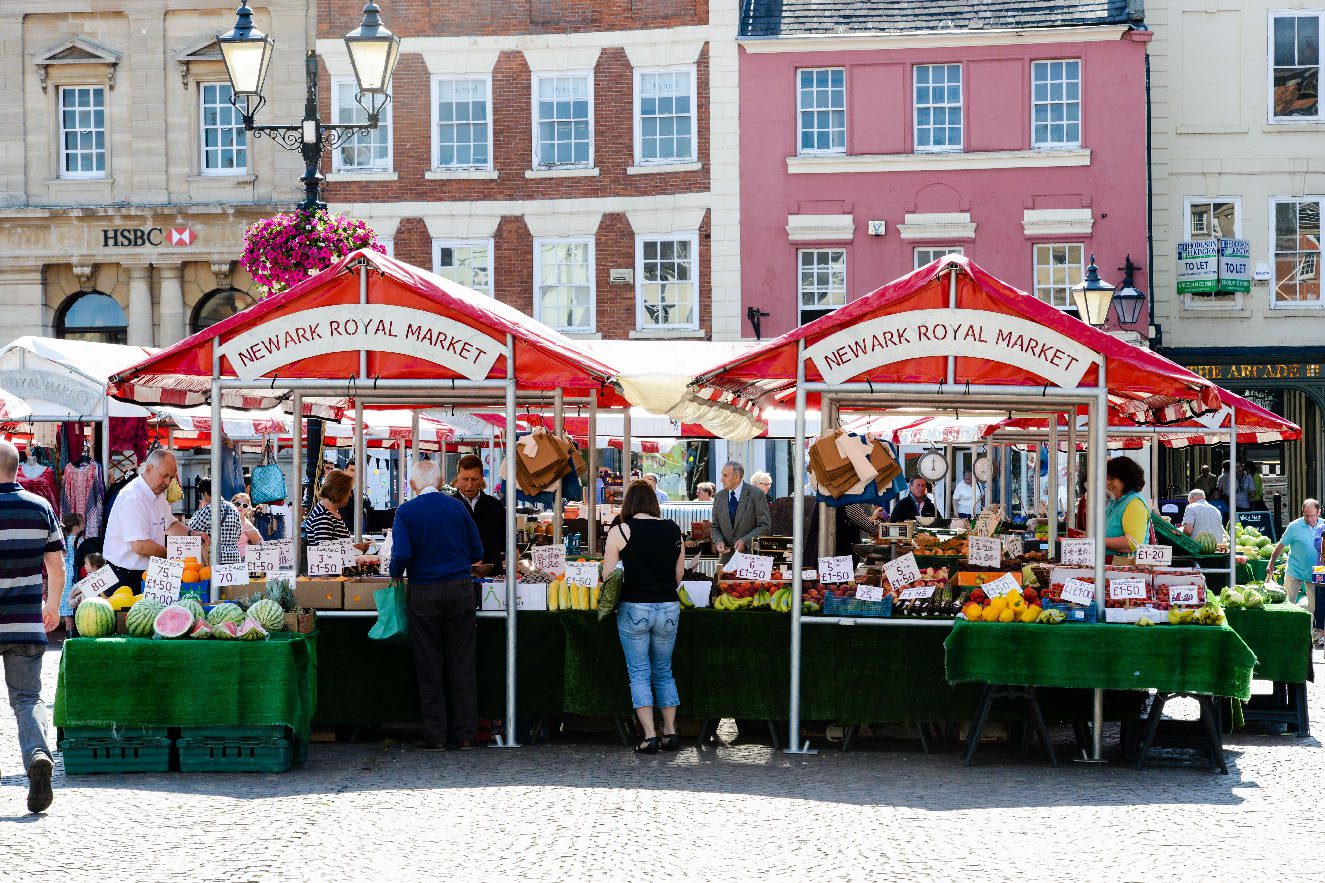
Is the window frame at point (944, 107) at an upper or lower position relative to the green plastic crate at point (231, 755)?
upper

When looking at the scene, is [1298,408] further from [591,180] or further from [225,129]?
[225,129]

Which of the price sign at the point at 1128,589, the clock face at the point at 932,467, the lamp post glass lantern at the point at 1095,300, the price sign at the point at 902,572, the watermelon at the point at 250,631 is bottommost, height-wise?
the watermelon at the point at 250,631

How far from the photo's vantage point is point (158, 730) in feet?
34.3

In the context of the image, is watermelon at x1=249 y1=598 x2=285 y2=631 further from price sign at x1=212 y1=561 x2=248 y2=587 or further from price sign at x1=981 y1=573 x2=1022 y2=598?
price sign at x1=981 y1=573 x2=1022 y2=598

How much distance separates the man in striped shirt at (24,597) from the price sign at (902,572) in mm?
5112

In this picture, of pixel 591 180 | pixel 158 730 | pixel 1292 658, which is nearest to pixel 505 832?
pixel 158 730

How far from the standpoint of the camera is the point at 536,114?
96.8 feet

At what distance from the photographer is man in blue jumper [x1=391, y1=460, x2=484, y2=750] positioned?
37.0 feet

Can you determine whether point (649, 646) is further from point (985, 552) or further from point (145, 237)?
point (145, 237)

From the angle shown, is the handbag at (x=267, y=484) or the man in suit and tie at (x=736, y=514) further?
the handbag at (x=267, y=484)

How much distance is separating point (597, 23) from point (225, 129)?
7.00 meters

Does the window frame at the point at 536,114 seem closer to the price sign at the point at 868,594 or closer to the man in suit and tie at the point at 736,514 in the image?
the man in suit and tie at the point at 736,514

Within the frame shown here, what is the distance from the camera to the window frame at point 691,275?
2906 centimetres

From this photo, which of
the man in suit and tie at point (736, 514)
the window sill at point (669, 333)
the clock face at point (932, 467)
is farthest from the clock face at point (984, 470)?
the man in suit and tie at point (736, 514)
